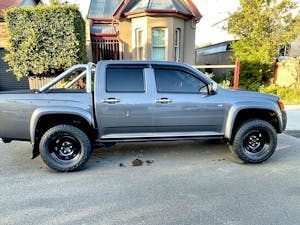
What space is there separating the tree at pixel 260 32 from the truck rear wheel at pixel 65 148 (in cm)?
1061

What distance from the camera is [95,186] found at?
3689 millimetres

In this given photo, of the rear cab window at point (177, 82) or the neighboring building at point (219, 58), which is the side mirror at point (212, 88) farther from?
the neighboring building at point (219, 58)

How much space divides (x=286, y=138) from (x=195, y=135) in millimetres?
3120

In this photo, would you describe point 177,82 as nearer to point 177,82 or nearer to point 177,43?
point 177,82

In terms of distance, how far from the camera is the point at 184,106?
14.4ft

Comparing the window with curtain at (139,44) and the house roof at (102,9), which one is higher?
the house roof at (102,9)

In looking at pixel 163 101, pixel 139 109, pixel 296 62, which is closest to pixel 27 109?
pixel 139 109

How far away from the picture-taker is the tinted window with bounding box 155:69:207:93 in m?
4.45

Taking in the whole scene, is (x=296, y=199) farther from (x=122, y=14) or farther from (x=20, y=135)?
(x=122, y=14)

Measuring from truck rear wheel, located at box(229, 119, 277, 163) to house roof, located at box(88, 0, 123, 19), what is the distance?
1236 centimetres

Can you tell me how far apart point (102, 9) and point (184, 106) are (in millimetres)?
12649

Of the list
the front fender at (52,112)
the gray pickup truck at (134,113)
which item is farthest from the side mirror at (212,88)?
the front fender at (52,112)

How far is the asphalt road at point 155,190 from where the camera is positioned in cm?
291

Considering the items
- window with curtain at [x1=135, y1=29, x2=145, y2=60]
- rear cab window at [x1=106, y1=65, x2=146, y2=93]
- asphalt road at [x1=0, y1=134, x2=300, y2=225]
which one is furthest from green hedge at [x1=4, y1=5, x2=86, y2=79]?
rear cab window at [x1=106, y1=65, x2=146, y2=93]
